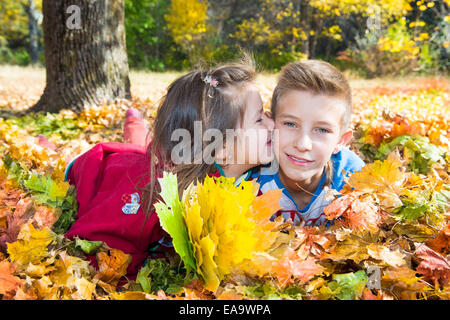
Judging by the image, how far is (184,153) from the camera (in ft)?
6.73

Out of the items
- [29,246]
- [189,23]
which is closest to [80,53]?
[29,246]

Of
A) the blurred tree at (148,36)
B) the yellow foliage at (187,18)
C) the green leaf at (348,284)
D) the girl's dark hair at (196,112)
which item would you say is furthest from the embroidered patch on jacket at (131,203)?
the blurred tree at (148,36)

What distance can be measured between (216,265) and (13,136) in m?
2.65

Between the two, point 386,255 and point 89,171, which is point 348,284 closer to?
point 386,255

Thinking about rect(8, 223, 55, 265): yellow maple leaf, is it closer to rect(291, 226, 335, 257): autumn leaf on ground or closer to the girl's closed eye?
rect(291, 226, 335, 257): autumn leaf on ground

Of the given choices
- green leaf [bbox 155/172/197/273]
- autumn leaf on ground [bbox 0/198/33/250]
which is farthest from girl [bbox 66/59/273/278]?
Answer: green leaf [bbox 155/172/197/273]

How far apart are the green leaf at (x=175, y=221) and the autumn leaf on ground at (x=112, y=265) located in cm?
43

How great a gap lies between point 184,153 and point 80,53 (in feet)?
10.3

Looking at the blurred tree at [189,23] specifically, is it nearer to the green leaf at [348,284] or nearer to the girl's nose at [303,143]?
the girl's nose at [303,143]

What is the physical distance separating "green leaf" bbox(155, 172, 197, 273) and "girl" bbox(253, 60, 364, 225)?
2.51ft

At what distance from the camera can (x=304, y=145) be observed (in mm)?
1846

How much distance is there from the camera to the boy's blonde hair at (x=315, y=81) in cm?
197

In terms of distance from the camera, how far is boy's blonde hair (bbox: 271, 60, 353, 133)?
1.97m
